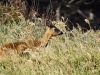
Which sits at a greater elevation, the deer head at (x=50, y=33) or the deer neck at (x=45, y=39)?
the deer head at (x=50, y=33)

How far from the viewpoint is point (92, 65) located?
764cm

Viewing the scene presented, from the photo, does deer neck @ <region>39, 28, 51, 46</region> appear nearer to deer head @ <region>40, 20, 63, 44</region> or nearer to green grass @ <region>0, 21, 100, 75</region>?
deer head @ <region>40, 20, 63, 44</region>

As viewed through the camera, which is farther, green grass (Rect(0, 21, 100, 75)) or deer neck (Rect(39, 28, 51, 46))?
deer neck (Rect(39, 28, 51, 46))

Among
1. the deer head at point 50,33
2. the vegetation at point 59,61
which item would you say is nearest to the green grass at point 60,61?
the vegetation at point 59,61

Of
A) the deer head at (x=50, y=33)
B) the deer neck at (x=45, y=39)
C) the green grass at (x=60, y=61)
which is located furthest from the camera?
the deer head at (x=50, y=33)

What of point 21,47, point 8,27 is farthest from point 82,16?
point 21,47

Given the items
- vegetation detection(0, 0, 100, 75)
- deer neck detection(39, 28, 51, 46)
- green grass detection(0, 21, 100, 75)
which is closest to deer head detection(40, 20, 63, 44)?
deer neck detection(39, 28, 51, 46)

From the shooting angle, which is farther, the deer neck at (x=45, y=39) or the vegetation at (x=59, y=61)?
the deer neck at (x=45, y=39)

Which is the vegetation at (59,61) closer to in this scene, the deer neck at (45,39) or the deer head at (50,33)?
the deer neck at (45,39)

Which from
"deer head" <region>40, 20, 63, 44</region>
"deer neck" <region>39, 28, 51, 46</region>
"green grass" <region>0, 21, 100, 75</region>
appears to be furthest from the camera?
"deer head" <region>40, 20, 63, 44</region>

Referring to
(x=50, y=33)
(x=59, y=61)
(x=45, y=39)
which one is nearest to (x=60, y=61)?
(x=59, y=61)

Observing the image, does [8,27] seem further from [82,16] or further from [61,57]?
[82,16]

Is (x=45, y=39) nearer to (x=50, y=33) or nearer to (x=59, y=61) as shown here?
(x=50, y=33)

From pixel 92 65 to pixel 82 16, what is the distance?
81.6 feet
